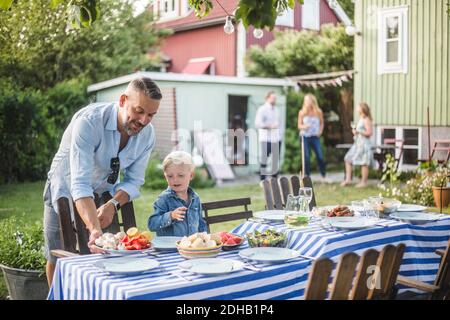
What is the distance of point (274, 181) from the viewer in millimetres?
5105

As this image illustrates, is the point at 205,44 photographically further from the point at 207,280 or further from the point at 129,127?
the point at 207,280

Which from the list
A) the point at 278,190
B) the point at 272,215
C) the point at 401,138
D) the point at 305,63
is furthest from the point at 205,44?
the point at 272,215

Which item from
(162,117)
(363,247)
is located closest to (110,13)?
(162,117)

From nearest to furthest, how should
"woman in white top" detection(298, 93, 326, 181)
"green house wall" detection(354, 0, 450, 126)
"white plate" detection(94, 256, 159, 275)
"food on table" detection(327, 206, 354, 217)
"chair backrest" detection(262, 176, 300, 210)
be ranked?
1. "white plate" detection(94, 256, 159, 275)
2. "food on table" detection(327, 206, 354, 217)
3. "chair backrest" detection(262, 176, 300, 210)
4. "green house wall" detection(354, 0, 450, 126)
5. "woman in white top" detection(298, 93, 326, 181)

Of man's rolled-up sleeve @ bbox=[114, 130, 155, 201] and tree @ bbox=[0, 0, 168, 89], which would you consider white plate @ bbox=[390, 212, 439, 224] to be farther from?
tree @ bbox=[0, 0, 168, 89]

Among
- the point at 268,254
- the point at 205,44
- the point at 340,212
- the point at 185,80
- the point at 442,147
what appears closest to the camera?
the point at 268,254

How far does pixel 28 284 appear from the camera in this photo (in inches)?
161

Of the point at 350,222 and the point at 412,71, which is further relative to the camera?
the point at 412,71

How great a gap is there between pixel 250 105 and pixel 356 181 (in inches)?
145

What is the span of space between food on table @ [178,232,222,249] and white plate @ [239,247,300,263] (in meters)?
0.15

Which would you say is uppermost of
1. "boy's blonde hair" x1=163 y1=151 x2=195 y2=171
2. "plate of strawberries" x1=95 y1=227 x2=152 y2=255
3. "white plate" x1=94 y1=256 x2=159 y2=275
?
"boy's blonde hair" x1=163 y1=151 x2=195 y2=171

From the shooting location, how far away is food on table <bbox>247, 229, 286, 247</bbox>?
10.1 feet

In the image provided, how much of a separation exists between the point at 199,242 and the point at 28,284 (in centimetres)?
174

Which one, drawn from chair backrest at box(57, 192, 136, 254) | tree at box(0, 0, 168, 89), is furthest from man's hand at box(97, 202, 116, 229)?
tree at box(0, 0, 168, 89)
